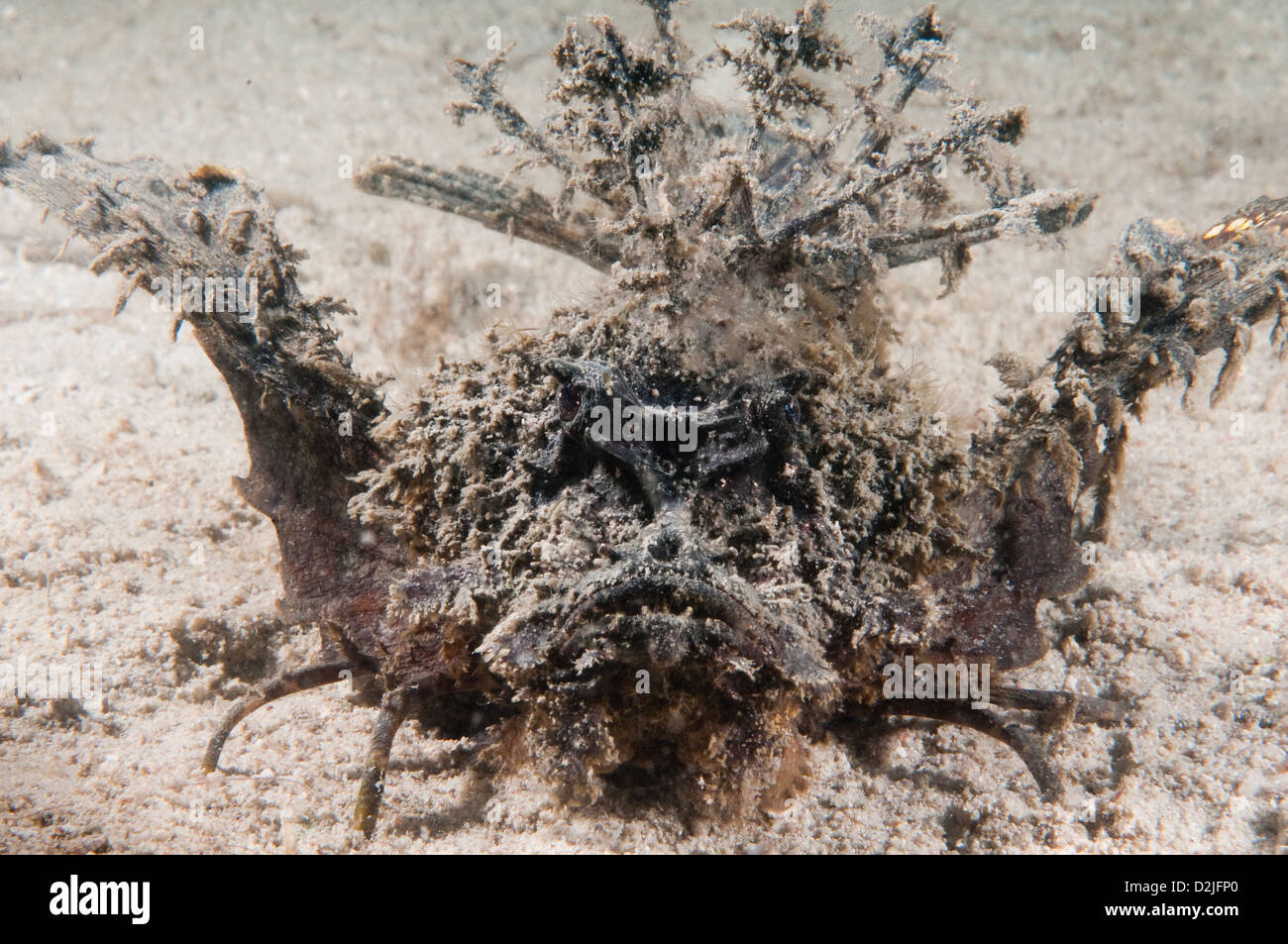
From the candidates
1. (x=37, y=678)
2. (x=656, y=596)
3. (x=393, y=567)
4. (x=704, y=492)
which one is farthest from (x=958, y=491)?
(x=37, y=678)

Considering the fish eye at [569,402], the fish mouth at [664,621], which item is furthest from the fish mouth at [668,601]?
the fish eye at [569,402]

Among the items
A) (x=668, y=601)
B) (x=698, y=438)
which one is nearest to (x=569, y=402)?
(x=698, y=438)

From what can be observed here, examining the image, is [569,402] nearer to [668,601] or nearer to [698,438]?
[698,438]

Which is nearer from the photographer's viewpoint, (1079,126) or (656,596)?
(656,596)

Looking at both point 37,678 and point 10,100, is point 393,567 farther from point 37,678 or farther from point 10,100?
point 10,100

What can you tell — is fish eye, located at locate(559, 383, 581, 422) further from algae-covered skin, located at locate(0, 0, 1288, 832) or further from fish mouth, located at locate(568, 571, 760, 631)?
fish mouth, located at locate(568, 571, 760, 631)

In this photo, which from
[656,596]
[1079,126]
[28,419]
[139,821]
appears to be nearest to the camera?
[656,596]

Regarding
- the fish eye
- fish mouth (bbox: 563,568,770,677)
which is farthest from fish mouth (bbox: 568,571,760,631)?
the fish eye

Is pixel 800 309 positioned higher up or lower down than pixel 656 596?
higher up
